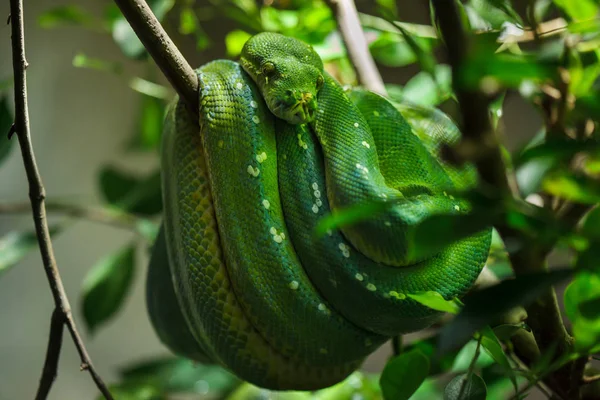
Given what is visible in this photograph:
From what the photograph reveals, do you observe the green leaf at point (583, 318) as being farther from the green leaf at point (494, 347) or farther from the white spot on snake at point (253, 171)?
the white spot on snake at point (253, 171)

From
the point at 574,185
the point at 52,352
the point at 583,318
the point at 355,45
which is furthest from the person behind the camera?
the point at 355,45

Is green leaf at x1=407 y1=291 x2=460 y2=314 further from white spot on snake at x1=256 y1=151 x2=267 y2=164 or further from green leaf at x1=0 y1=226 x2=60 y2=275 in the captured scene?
green leaf at x1=0 y1=226 x2=60 y2=275

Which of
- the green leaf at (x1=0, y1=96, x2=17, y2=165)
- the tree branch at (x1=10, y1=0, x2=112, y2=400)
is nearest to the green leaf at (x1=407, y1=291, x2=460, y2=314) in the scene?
the tree branch at (x1=10, y1=0, x2=112, y2=400)

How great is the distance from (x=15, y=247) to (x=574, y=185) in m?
1.66

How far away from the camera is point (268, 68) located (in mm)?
1180

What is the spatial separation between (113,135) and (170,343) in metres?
2.22

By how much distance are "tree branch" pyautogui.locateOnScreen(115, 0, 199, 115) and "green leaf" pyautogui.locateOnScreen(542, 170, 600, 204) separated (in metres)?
0.65

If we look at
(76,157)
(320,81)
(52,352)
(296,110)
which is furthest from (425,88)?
(76,157)

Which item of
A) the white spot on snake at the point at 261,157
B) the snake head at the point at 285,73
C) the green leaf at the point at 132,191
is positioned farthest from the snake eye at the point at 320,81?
the green leaf at the point at 132,191

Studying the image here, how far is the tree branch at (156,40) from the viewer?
93cm

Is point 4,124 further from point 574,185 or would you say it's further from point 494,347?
point 574,185

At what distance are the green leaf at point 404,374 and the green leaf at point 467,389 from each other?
7 centimetres

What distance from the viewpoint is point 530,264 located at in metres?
0.93

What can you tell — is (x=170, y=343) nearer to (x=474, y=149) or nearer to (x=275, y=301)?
(x=275, y=301)
